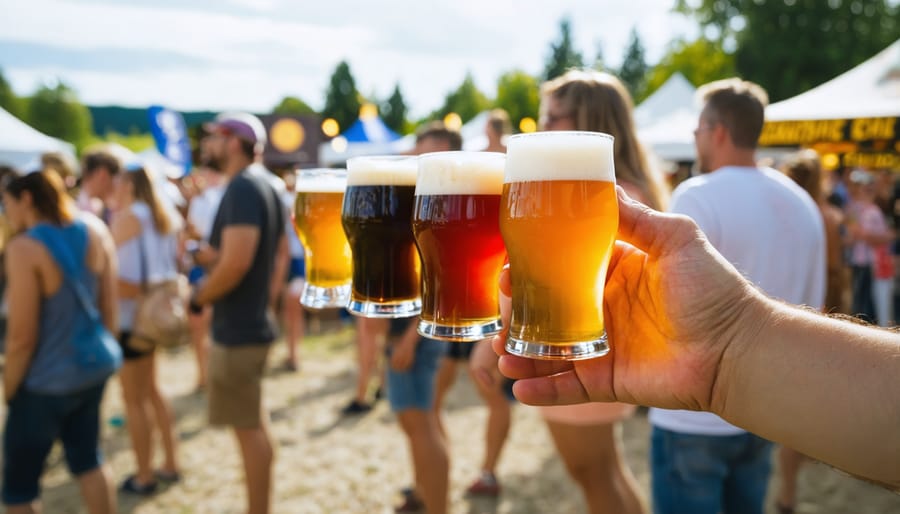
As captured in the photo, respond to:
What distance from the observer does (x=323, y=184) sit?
1.43m

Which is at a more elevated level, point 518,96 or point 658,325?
point 518,96

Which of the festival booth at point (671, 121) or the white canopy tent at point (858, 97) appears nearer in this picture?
the white canopy tent at point (858, 97)

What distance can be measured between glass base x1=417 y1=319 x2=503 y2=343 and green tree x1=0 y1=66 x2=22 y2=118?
7071 centimetres

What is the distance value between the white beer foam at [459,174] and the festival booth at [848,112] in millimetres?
5025

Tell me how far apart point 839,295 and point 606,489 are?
228cm

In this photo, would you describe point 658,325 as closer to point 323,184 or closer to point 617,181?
point 323,184

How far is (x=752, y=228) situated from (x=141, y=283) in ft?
11.4

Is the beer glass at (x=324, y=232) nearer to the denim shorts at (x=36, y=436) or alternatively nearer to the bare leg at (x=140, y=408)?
the denim shorts at (x=36, y=436)

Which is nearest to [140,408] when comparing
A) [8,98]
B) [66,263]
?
[66,263]

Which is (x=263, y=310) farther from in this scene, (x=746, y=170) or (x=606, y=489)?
(x=746, y=170)

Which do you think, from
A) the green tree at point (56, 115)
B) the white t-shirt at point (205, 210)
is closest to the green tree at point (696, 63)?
the white t-shirt at point (205, 210)

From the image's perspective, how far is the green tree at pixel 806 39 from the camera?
21.9 m

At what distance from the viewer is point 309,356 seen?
7.17 metres

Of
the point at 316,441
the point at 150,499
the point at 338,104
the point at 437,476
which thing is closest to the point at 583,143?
the point at 437,476
